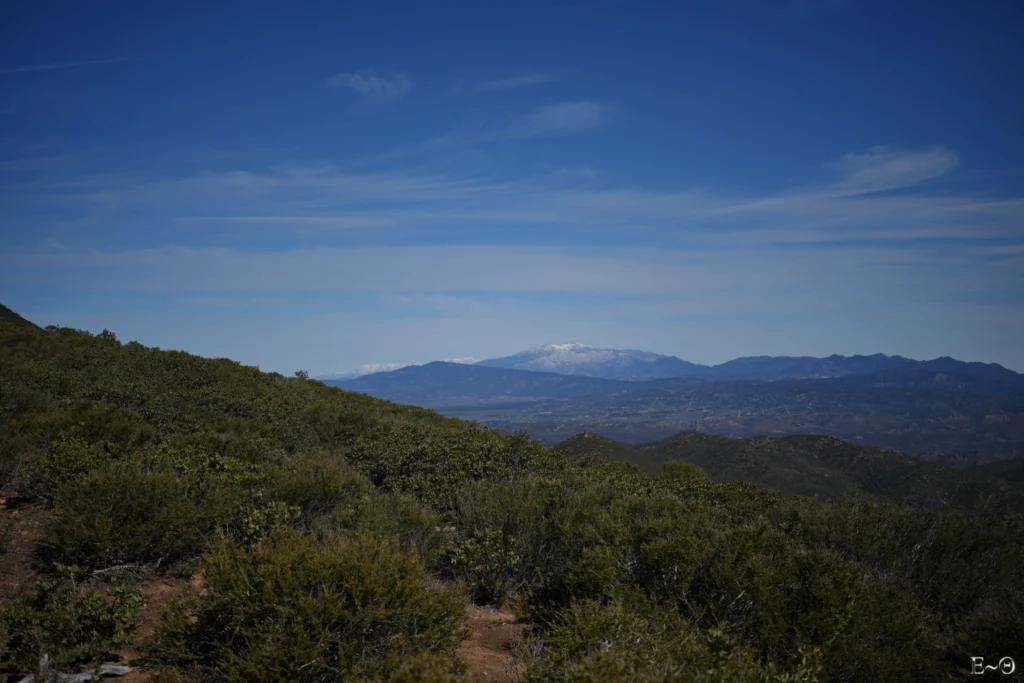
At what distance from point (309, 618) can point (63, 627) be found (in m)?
2.38

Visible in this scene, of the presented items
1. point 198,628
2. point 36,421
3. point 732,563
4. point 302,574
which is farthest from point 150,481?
point 732,563

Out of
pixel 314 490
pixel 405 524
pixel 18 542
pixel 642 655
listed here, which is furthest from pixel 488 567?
pixel 18 542

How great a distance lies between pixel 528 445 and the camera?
46.0ft

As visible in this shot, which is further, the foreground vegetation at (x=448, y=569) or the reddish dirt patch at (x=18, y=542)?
the reddish dirt patch at (x=18, y=542)

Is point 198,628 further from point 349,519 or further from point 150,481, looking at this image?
point 150,481

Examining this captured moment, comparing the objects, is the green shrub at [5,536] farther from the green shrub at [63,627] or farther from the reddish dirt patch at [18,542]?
the green shrub at [63,627]

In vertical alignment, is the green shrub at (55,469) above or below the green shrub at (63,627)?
above

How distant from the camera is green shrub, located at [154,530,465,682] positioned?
4066 millimetres

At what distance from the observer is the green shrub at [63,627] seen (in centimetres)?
462

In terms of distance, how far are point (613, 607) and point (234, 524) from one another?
499 centimetres

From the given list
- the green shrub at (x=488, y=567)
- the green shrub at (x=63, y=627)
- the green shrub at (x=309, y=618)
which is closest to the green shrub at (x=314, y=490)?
the green shrub at (x=488, y=567)

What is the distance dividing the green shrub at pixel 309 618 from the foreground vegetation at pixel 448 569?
2cm

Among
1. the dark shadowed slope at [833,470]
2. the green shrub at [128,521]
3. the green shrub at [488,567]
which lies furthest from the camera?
the dark shadowed slope at [833,470]

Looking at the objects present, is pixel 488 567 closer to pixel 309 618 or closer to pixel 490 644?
pixel 490 644
